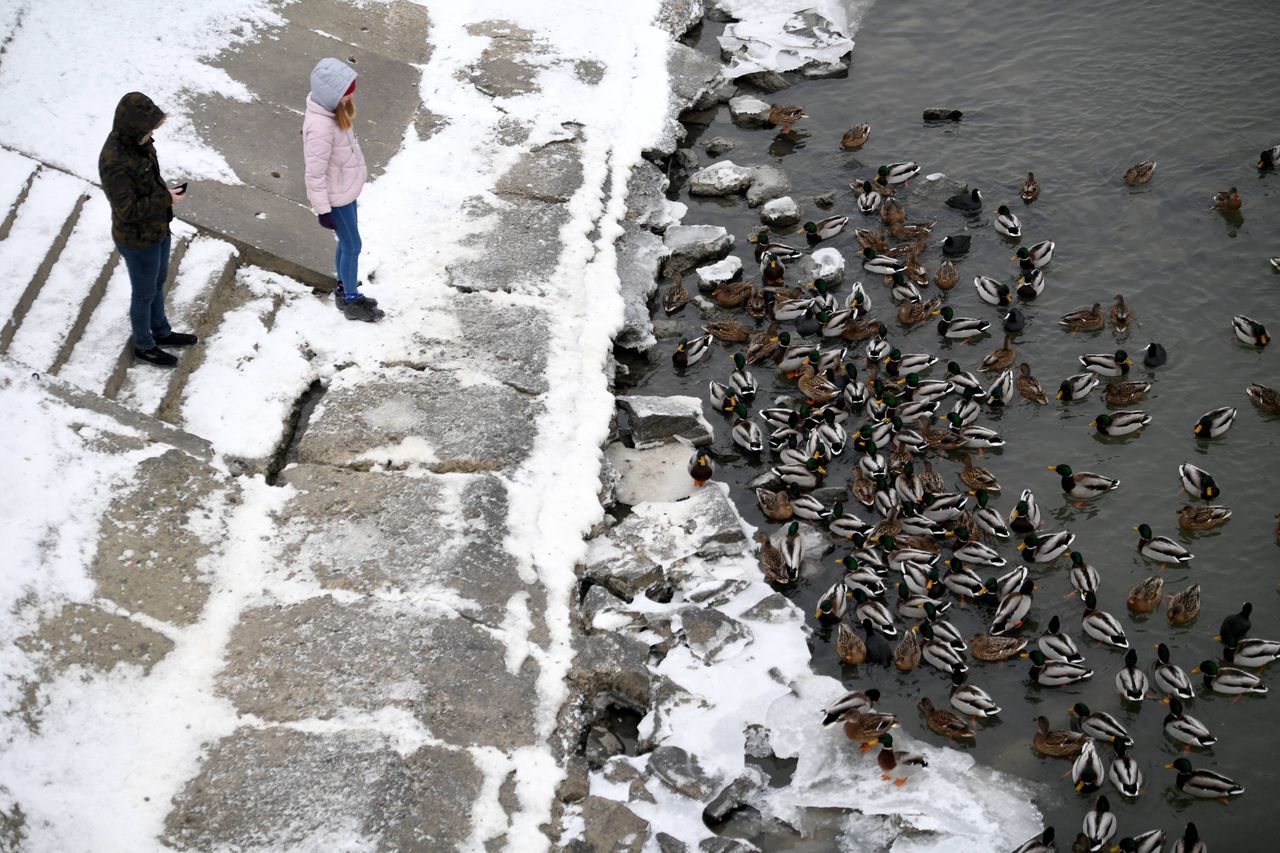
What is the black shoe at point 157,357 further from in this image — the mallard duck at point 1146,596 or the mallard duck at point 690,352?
the mallard duck at point 1146,596

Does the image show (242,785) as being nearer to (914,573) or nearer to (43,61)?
(914,573)

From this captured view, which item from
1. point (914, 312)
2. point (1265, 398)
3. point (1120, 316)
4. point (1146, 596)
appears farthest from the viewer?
point (914, 312)

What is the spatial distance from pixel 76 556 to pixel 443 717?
272 cm

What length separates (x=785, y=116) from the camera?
14.5m

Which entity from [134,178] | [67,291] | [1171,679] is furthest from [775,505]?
[67,291]

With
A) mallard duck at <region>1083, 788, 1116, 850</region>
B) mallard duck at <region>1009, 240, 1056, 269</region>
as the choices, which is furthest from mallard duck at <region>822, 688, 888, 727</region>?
mallard duck at <region>1009, 240, 1056, 269</region>

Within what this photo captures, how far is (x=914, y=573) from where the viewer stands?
30.0 feet

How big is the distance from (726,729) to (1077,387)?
550 cm

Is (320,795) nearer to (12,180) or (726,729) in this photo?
(726,729)

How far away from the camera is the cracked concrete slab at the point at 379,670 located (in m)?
7.08

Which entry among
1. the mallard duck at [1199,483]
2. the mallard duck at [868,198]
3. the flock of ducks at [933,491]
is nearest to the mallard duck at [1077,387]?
the flock of ducks at [933,491]

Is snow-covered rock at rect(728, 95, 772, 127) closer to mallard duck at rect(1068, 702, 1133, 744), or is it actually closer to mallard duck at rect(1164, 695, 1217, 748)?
mallard duck at rect(1068, 702, 1133, 744)

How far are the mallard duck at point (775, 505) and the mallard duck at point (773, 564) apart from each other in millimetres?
493

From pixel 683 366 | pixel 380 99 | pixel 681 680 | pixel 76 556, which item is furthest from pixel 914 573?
pixel 380 99
